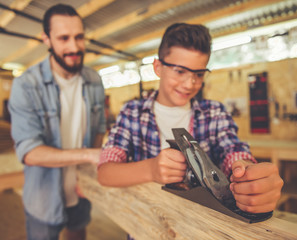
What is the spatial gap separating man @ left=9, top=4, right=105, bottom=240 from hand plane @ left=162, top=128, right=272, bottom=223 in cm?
60

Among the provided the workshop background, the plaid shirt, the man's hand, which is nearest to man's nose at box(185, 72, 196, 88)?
the plaid shirt

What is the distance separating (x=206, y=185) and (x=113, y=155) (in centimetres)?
43

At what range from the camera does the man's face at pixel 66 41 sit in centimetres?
129

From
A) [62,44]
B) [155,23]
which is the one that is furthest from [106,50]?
[62,44]

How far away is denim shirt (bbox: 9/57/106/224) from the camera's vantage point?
3.88ft

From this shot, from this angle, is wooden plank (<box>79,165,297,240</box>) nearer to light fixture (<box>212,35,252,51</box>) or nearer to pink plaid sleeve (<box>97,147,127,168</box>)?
pink plaid sleeve (<box>97,147,127,168</box>)

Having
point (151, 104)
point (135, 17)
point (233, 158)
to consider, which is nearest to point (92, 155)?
point (151, 104)

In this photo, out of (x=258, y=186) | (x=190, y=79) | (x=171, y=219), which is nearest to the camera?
(x=258, y=186)

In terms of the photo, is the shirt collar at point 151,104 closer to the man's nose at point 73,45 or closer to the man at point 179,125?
the man at point 179,125

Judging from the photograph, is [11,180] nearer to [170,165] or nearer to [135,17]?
[170,165]

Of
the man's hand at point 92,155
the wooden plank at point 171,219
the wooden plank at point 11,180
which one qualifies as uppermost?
the man's hand at point 92,155

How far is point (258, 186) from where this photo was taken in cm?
48

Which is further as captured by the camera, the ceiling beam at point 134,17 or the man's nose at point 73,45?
the ceiling beam at point 134,17

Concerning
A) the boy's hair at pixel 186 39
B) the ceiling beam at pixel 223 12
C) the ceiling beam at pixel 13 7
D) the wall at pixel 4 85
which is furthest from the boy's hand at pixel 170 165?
the wall at pixel 4 85
